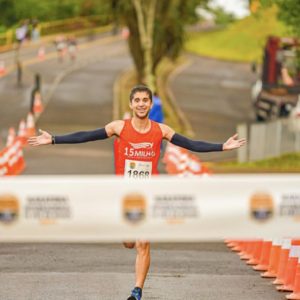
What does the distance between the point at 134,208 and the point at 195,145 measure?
99.8 inches

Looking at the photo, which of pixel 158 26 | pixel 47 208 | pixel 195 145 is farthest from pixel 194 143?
pixel 158 26

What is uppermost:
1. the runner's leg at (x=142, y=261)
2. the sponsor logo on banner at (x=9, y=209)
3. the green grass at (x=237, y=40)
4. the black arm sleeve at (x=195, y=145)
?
the green grass at (x=237, y=40)

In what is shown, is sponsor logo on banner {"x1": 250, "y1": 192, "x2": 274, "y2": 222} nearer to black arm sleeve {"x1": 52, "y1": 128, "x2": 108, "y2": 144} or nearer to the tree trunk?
black arm sleeve {"x1": 52, "y1": 128, "x2": 108, "y2": 144}

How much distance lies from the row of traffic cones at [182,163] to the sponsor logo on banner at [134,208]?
1262 centimetres

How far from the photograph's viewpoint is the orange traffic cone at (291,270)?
11.7 metres

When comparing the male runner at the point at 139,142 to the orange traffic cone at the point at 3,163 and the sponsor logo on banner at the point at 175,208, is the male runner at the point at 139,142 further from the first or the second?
the orange traffic cone at the point at 3,163

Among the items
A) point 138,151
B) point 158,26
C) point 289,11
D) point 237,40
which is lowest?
point 138,151

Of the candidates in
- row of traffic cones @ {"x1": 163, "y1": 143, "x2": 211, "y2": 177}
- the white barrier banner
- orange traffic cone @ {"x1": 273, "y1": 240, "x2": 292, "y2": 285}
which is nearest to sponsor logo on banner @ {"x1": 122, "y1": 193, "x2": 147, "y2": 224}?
the white barrier banner

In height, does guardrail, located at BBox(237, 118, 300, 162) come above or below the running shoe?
above

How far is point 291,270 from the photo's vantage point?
38.5ft

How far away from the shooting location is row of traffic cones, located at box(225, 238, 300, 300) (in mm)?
11597

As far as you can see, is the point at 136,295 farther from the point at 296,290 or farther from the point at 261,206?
the point at 261,206

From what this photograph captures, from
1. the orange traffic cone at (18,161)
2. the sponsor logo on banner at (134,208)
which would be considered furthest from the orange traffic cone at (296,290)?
the orange traffic cone at (18,161)

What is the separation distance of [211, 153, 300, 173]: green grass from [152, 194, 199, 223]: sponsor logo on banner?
72.9ft
